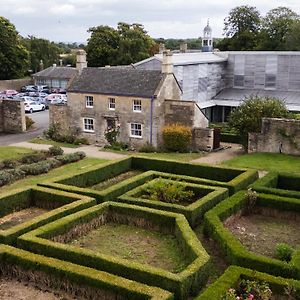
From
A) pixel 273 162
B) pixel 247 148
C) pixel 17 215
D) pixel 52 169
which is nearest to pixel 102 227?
pixel 17 215

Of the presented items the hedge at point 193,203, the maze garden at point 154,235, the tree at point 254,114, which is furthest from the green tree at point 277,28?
the hedge at point 193,203

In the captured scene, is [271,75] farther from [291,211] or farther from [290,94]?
[291,211]

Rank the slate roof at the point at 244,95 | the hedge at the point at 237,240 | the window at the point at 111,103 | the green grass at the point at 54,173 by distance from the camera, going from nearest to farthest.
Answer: the hedge at the point at 237,240
the green grass at the point at 54,173
the window at the point at 111,103
the slate roof at the point at 244,95

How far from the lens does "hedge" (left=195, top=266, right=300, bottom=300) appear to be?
1241cm

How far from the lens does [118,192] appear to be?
70.7 ft

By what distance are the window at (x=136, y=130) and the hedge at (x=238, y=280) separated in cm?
2323

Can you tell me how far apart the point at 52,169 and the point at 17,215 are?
8.50 meters

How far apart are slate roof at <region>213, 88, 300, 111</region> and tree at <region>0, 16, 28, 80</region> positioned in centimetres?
3221

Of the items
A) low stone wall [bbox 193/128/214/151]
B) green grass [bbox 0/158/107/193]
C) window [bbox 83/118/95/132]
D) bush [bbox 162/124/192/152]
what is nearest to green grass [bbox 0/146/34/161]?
green grass [bbox 0/158/107/193]

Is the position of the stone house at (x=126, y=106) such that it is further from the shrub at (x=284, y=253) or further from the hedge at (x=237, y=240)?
the shrub at (x=284, y=253)

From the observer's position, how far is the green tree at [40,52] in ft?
279

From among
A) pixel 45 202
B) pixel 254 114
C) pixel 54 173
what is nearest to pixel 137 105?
pixel 254 114

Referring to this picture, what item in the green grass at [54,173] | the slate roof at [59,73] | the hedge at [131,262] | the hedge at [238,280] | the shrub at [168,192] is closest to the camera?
the hedge at [238,280]

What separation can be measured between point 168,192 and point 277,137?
45.7ft
